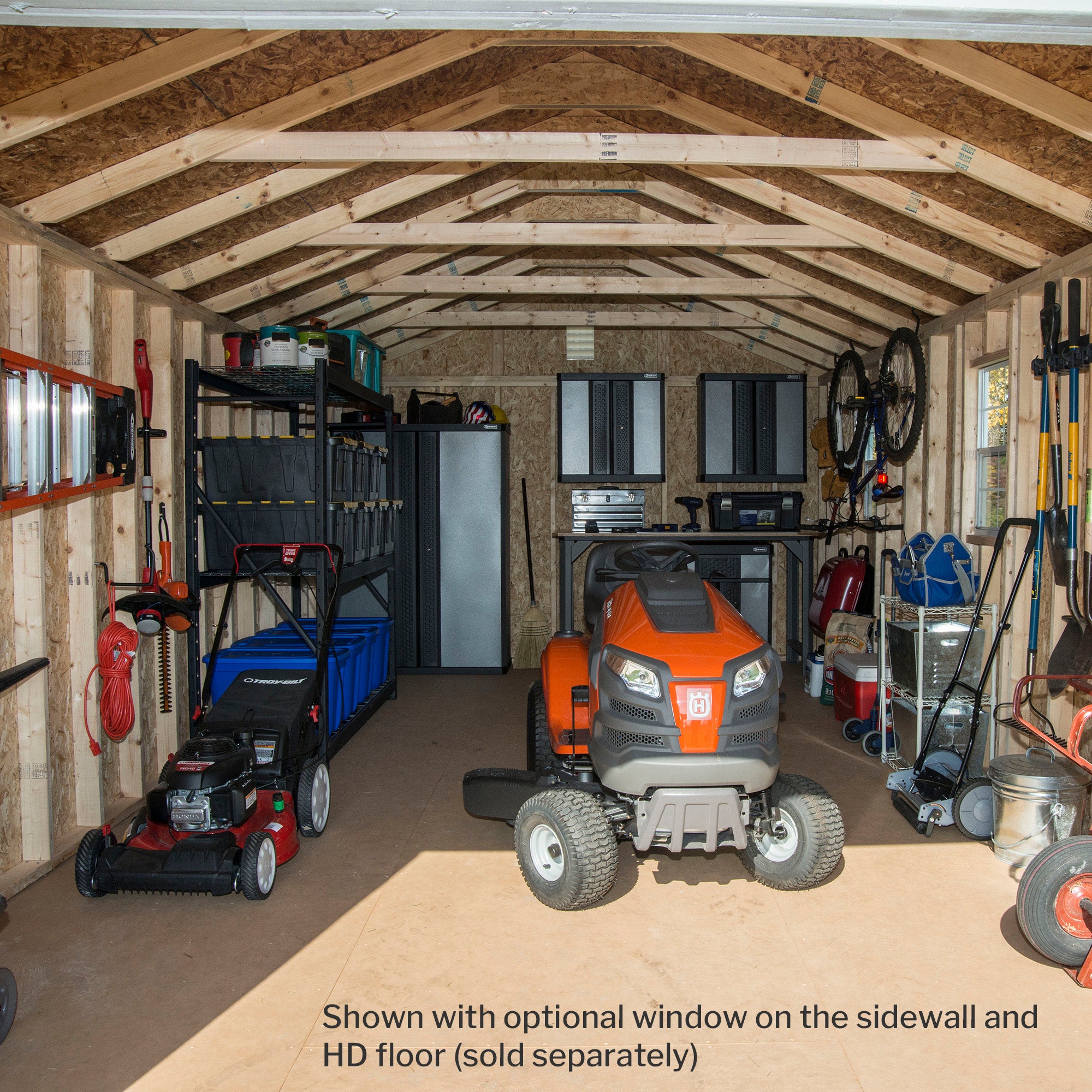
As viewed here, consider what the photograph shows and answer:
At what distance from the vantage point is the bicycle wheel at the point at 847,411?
6.33 m

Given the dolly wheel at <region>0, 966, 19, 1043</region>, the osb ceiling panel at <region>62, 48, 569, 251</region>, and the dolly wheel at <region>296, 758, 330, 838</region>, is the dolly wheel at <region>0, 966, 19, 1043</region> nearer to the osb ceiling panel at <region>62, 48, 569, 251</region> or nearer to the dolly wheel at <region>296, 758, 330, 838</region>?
the dolly wheel at <region>296, 758, 330, 838</region>

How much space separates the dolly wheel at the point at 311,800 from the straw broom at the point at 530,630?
12.1ft

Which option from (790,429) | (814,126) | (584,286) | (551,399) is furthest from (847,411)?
(814,126)

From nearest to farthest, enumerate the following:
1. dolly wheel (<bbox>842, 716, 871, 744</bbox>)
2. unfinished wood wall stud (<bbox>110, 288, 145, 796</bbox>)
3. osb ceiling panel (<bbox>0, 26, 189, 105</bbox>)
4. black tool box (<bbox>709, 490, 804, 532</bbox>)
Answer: osb ceiling panel (<bbox>0, 26, 189, 105</bbox>), unfinished wood wall stud (<bbox>110, 288, 145, 796</bbox>), dolly wheel (<bbox>842, 716, 871, 744</bbox>), black tool box (<bbox>709, 490, 804, 532</bbox>)

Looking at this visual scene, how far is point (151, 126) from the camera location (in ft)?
11.1

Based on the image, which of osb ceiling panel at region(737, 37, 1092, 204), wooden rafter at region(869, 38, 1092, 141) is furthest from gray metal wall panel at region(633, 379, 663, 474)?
wooden rafter at region(869, 38, 1092, 141)

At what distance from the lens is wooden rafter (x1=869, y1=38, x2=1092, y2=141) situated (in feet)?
9.82

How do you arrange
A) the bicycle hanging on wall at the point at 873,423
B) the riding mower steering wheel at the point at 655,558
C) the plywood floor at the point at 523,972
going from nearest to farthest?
the plywood floor at the point at 523,972 < the riding mower steering wheel at the point at 655,558 < the bicycle hanging on wall at the point at 873,423

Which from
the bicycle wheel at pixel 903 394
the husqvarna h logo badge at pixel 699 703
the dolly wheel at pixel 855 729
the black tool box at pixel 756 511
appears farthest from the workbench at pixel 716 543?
the husqvarna h logo badge at pixel 699 703

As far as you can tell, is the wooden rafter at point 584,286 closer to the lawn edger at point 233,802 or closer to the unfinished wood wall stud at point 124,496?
the unfinished wood wall stud at point 124,496

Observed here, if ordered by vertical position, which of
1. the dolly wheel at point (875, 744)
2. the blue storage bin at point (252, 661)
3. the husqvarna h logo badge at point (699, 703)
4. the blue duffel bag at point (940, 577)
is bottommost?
the dolly wheel at point (875, 744)

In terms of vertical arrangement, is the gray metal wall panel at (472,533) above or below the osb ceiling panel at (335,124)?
below

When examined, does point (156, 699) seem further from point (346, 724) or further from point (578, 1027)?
point (578, 1027)

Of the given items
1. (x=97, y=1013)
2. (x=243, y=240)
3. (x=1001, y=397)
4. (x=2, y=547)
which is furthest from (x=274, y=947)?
(x=1001, y=397)
